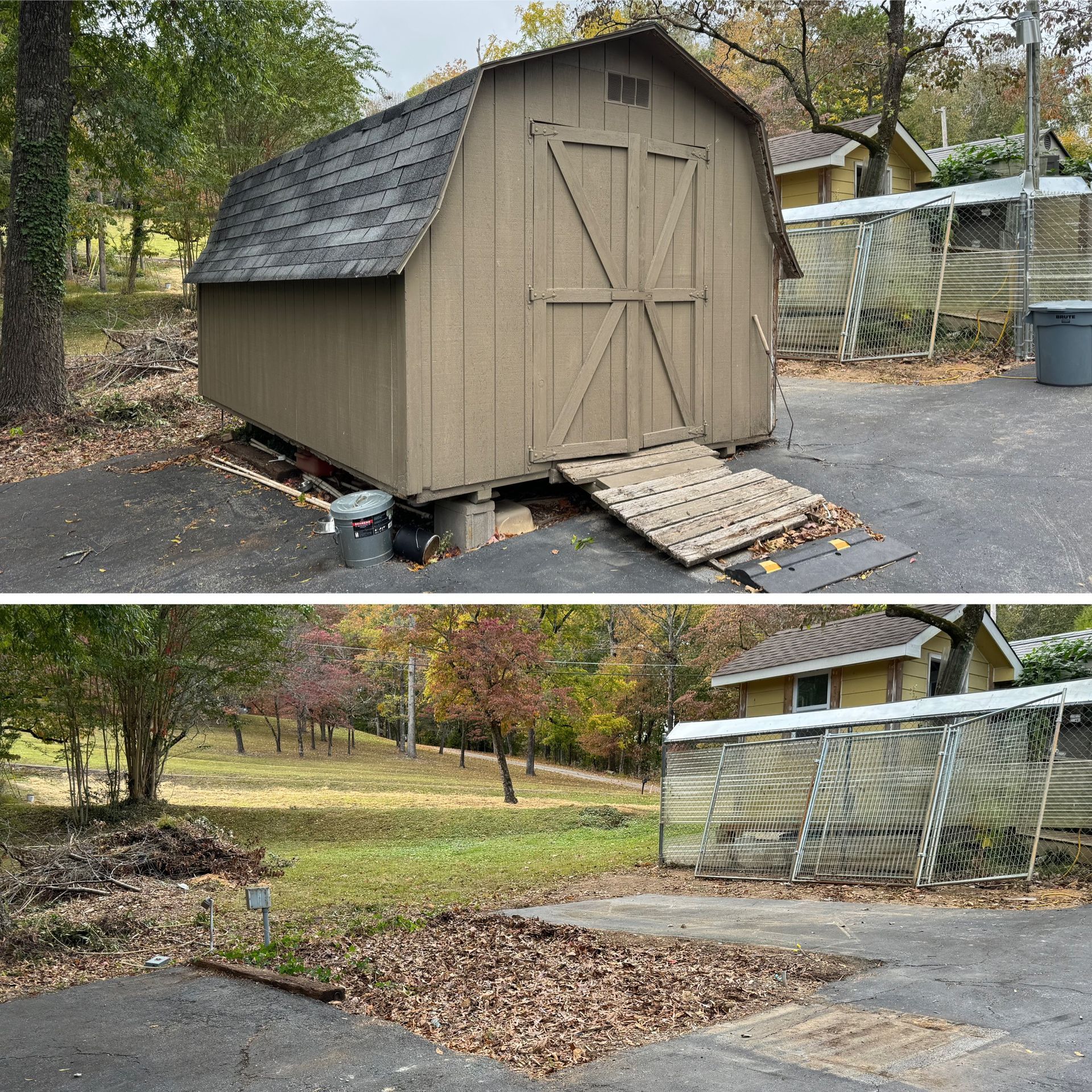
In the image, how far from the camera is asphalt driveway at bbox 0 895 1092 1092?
4.37 meters

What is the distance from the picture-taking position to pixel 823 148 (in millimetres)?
21344

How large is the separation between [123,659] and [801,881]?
25.5 ft

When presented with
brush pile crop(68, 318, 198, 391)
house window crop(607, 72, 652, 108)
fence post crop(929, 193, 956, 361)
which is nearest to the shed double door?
house window crop(607, 72, 652, 108)

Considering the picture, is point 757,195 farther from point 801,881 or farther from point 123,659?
point 123,659

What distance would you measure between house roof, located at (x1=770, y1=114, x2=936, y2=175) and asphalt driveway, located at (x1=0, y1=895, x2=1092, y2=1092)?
710 inches

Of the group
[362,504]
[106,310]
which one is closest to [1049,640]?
[362,504]

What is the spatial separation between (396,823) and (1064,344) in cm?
1133

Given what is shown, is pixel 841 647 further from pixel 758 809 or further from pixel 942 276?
pixel 942 276

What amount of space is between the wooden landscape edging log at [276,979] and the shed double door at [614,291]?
4181 millimetres

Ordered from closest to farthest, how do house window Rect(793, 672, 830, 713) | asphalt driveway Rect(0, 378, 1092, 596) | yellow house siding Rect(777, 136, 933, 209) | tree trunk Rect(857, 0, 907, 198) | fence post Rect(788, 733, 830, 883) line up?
asphalt driveway Rect(0, 378, 1092, 596), fence post Rect(788, 733, 830, 883), house window Rect(793, 672, 830, 713), tree trunk Rect(857, 0, 907, 198), yellow house siding Rect(777, 136, 933, 209)

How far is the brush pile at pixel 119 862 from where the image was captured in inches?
347

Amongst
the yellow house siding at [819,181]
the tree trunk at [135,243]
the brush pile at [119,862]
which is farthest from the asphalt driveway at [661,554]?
the tree trunk at [135,243]

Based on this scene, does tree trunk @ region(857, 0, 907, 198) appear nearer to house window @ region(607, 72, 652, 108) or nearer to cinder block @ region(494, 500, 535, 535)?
house window @ region(607, 72, 652, 108)

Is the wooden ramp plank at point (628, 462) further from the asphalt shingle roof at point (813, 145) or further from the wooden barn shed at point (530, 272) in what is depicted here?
the asphalt shingle roof at point (813, 145)
